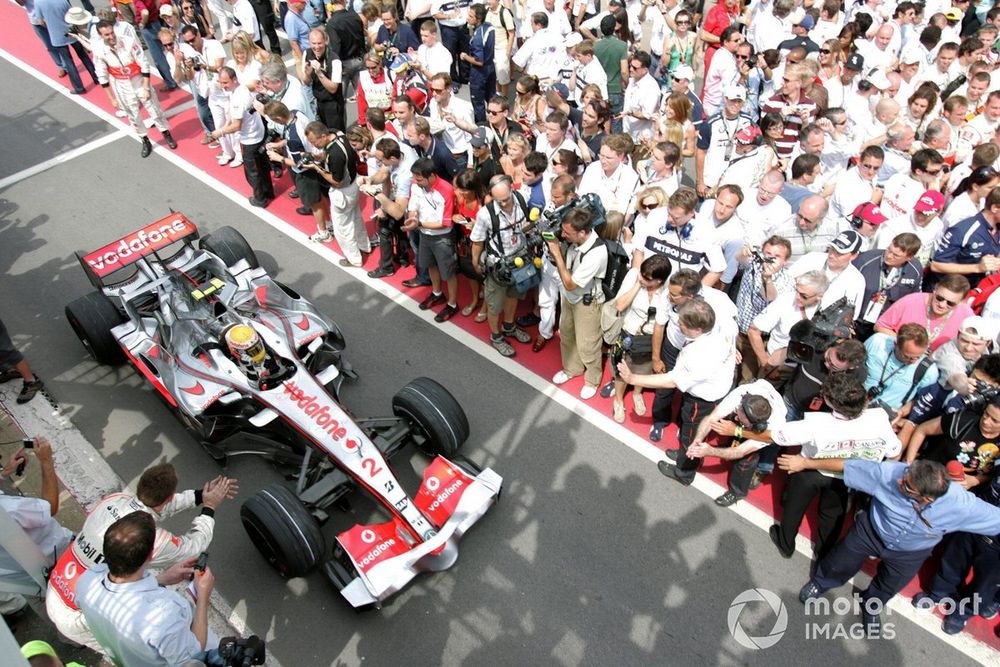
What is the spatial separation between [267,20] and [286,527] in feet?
33.9

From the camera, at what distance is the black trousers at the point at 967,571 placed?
450 centimetres

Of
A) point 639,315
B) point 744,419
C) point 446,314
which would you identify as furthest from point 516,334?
point 744,419

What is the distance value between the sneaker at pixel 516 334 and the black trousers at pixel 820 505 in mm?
2889

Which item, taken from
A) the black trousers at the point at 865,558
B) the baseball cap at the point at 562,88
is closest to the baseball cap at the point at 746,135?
the baseball cap at the point at 562,88

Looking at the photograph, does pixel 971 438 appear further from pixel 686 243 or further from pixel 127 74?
pixel 127 74

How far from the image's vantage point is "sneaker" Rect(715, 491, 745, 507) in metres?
5.51

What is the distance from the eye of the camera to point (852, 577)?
5.01m

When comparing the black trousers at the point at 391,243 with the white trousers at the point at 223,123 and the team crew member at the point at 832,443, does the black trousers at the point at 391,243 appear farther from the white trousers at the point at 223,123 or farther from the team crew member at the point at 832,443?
the team crew member at the point at 832,443

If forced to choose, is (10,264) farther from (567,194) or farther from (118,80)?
(567,194)

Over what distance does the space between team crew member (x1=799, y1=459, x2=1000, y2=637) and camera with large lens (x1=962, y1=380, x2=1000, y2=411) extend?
2.41 ft

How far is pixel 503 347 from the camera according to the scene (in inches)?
269

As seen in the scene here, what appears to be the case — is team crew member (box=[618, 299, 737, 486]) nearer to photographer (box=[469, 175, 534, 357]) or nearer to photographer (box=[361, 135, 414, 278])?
photographer (box=[469, 175, 534, 357])

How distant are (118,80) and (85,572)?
7993 mm

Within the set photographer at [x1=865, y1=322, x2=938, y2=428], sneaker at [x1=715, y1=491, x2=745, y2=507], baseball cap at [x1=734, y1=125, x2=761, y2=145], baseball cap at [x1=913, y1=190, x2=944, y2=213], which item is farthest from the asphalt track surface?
baseball cap at [x1=913, y1=190, x2=944, y2=213]
